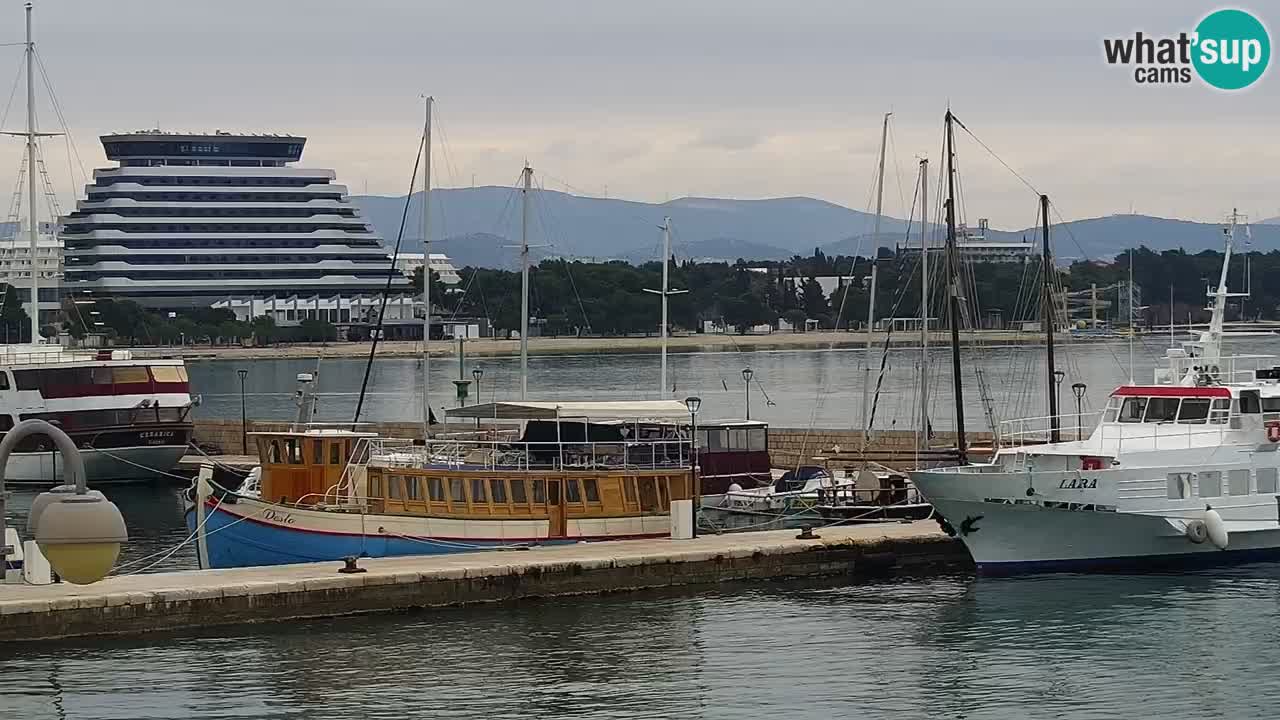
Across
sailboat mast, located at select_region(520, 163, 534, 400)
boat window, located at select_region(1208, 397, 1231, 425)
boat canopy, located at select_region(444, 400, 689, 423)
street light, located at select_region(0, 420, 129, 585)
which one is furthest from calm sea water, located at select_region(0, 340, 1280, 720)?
sailboat mast, located at select_region(520, 163, 534, 400)

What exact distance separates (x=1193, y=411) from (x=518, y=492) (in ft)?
49.2

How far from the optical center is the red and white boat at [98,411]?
218ft

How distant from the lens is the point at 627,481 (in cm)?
4088

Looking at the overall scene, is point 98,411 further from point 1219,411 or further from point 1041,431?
point 1219,411

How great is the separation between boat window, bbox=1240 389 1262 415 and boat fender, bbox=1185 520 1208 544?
2.85 meters

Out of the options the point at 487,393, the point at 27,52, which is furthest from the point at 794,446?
the point at 487,393

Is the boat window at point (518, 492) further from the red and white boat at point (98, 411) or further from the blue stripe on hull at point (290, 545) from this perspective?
the red and white boat at point (98, 411)

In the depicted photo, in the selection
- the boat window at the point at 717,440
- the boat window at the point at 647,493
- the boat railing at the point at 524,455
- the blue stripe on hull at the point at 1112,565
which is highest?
the boat railing at the point at 524,455

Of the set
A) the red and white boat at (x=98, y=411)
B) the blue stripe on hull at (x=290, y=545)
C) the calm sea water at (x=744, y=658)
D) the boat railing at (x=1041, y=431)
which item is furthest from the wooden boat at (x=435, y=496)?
the red and white boat at (x=98, y=411)

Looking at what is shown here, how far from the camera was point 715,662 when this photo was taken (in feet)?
105

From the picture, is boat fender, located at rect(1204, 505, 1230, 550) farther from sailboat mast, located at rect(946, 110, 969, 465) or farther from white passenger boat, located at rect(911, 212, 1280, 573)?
sailboat mast, located at rect(946, 110, 969, 465)

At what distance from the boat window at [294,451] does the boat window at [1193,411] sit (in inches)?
758

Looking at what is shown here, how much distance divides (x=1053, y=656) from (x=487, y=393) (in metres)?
99.6

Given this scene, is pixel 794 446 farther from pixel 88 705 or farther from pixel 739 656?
pixel 88 705
